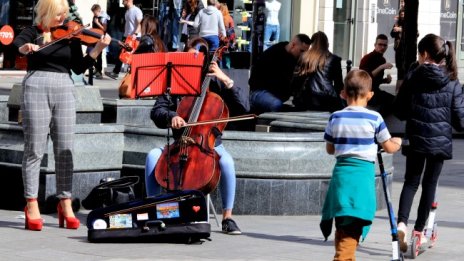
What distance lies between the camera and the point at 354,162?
290 inches

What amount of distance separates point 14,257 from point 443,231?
3.51 meters

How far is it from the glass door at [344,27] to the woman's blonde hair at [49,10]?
25470 mm

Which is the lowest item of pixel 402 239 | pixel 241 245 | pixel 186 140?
pixel 241 245

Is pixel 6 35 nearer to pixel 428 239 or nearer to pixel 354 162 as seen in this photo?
pixel 428 239

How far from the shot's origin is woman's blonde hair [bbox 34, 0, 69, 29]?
9172 mm

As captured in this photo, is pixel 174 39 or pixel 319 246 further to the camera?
pixel 174 39

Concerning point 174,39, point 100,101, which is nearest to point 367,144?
point 100,101

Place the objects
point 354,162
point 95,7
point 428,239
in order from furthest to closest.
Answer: point 95,7
point 428,239
point 354,162

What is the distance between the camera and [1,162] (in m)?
10.3

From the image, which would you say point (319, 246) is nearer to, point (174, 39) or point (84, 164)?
point (84, 164)

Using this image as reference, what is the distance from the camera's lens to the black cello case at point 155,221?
876 cm

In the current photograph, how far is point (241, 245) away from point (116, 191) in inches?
53.0

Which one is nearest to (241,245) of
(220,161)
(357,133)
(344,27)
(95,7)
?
(220,161)

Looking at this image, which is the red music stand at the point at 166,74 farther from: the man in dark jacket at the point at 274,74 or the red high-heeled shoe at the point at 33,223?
the man in dark jacket at the point at 274,74
